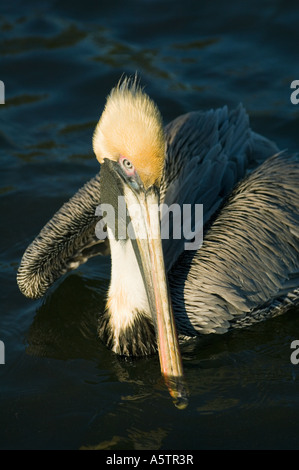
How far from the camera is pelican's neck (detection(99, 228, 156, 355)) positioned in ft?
18.3

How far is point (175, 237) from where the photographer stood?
589cm

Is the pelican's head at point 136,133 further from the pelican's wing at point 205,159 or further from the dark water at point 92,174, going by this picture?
the dark water at point 92,174

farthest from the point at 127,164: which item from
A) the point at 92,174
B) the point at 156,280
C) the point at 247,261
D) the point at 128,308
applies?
the point at 92,174

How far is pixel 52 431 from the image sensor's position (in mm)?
5160

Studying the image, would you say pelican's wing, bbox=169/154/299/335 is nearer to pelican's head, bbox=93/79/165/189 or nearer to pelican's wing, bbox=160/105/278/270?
pelican's wing, bbox=160/105/278/270

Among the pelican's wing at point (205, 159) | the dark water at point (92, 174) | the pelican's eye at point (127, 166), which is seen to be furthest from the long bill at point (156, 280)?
the pelican's wing at point (205, 159)

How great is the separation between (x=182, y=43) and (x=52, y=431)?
6.02 m

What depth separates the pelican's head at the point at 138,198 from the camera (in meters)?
4.95

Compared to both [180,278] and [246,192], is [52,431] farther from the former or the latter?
[246,192]

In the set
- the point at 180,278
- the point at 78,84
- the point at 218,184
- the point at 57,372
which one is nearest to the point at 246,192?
the point at 218,184

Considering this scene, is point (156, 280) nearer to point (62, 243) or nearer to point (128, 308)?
point (128, 308)

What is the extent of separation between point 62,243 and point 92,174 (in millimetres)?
1592

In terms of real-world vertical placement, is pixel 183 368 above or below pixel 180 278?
below

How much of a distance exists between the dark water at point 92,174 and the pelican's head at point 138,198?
1.25 ft
